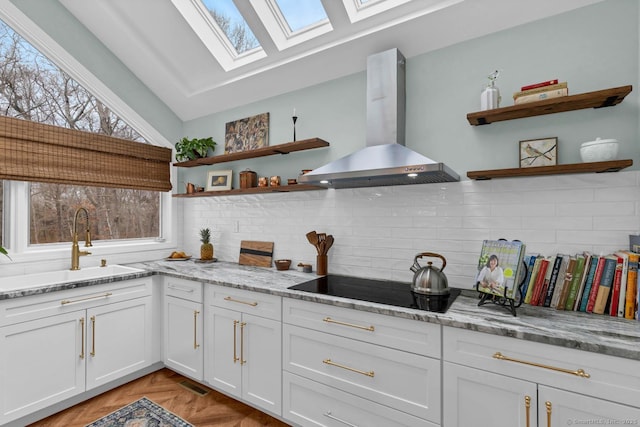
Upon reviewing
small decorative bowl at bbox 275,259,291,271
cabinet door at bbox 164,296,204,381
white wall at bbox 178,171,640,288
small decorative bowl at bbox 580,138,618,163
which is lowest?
cabinet door at bbox 164,296,204,381

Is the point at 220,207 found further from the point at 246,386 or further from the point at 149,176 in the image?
the point at 246,386

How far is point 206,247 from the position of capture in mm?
3146

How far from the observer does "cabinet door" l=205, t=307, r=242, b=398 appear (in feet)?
7.11

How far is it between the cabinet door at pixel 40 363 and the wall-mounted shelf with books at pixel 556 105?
298 cm

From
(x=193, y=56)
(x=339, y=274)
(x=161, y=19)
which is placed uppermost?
(x=161, y=19)

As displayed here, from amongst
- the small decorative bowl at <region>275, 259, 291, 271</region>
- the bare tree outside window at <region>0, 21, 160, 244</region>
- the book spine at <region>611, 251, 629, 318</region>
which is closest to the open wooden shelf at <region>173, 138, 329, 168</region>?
the bare tree outside window at <region>0, 21, 160, 244</region>

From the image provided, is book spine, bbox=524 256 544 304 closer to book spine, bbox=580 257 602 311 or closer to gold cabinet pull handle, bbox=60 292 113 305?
book spine, bbox=580 257 602 311

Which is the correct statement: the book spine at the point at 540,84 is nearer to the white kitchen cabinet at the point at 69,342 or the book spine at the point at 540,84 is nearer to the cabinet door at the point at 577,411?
the cabinet door at the point at 577,411

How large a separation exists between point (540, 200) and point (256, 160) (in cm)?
228

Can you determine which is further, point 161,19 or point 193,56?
point 193,56

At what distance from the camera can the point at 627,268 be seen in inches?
55.2

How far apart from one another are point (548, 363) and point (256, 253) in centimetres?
227

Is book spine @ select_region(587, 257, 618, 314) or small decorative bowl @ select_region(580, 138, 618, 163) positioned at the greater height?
small decorative bowl @ select_region(580, 138, 618, 163)

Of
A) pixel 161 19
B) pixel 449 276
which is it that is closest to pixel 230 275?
pixel 449 276
